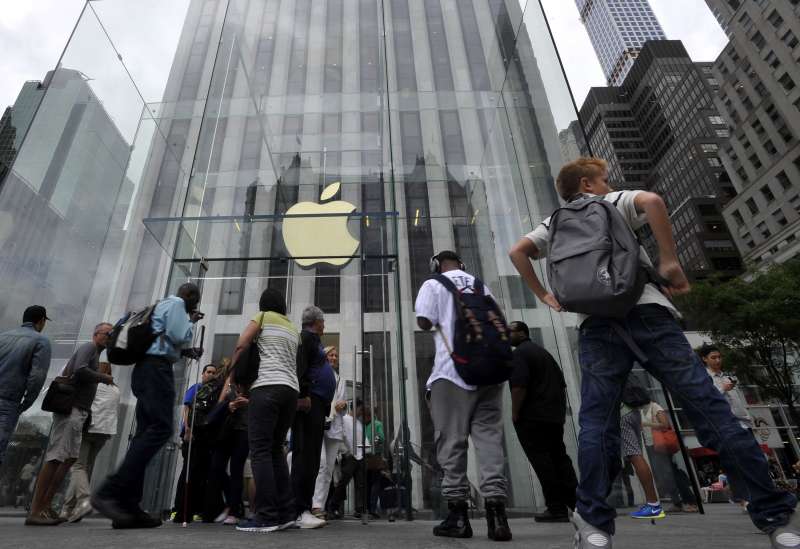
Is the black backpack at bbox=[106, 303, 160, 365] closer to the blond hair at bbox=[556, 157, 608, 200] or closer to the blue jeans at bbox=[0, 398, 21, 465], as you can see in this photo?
the blue jeans at bbox=[0, 398, 21, 465]

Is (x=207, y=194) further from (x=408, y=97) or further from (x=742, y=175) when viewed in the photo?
(x=742, y=175)

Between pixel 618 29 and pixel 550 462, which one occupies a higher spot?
pixel 618 29

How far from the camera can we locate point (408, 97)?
36.8ft

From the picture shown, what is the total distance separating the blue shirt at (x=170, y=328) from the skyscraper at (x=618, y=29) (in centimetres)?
19529

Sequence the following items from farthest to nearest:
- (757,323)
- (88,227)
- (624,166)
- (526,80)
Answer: (624,166) < (757,323) < (88,227) < (526,80)

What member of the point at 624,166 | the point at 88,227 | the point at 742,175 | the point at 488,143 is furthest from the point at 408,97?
the point at 624,166

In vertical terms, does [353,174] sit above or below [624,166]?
below

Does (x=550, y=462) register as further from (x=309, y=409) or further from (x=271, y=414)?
(x=271, y=414)

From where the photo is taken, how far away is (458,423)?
2.73 meters

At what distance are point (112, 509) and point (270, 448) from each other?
3.52 ft

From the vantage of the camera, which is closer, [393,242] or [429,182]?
[393,242]

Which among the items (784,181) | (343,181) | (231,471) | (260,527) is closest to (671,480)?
(260,527)

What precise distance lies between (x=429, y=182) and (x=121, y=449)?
6.31 meters

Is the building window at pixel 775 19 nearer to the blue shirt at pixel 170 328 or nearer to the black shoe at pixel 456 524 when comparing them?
the black shoe at pixel 456 524
